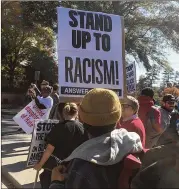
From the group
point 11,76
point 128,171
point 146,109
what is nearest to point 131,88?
point 146,109

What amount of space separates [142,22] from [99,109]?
21.7 metres

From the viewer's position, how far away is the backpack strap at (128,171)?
1.72 meters

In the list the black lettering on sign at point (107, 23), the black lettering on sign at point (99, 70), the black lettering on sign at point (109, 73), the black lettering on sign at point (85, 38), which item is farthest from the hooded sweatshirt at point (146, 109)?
the black lettering on sign at point (85, 38)

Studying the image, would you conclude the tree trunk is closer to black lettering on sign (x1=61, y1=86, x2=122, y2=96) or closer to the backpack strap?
black lettering on sign (x1=61, y1=86, x2=122, y2=96)

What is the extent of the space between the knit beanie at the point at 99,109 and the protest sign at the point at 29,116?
425 cm

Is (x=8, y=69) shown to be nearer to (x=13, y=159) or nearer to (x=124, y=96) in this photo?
(x=13, y=159)

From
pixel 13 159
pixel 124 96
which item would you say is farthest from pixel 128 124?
pixel 13 159

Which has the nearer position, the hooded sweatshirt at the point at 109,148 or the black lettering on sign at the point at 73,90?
the hooded sweatshirt at the point at 109,148

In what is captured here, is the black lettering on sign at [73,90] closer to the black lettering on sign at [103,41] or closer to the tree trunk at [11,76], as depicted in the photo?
the black lettering on sign at [103,41]

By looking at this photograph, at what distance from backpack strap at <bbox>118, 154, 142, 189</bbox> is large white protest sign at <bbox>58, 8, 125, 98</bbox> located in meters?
2.06

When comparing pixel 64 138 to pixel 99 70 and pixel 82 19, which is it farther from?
pixel 82 19

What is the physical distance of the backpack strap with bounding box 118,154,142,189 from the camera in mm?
1718

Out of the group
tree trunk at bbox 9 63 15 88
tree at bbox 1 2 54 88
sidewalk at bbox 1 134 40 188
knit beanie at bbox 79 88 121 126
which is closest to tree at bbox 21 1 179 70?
tree at bbox 1 2 54 88

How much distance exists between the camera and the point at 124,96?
13.3 ft
